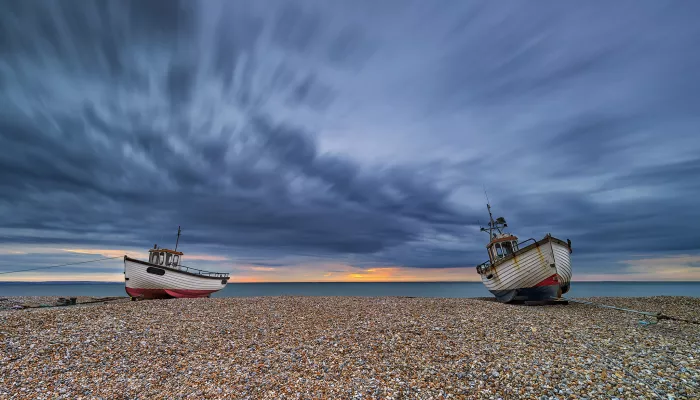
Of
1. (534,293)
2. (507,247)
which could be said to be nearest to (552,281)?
(534,293)

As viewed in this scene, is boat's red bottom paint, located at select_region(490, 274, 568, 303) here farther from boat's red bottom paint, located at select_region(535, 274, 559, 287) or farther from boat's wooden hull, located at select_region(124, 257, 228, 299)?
boat's wooden hull, located at select_region(124, 257, 228, 299)

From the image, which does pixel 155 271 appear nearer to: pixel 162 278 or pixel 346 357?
pixel 162 278

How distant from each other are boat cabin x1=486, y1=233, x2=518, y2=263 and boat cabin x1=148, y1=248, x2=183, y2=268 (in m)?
34.2

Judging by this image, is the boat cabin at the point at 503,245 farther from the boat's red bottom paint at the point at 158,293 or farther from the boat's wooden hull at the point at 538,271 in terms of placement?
the boat's red bottom paint at the point at 158,293

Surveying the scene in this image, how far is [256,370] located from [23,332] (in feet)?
40.9

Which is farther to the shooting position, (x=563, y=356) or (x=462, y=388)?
→ (x=563, y=356)

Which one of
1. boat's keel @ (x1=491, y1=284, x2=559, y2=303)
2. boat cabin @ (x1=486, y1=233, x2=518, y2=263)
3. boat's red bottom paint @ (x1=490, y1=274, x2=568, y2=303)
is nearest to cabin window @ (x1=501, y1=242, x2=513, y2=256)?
boat cabin @ (x1=486, y1=233, x2=518, y2=263)

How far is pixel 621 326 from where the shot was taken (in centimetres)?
1460

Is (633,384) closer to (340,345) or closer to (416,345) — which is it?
(416,345)

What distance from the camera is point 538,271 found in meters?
24.2

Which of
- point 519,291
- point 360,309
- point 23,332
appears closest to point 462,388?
point 360,309

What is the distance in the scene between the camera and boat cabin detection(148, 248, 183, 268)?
31078mm

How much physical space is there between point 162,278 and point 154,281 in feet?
2.24

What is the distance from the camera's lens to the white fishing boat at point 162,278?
1099 inches
